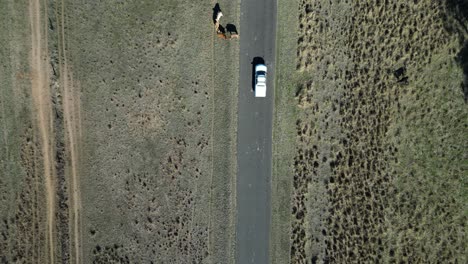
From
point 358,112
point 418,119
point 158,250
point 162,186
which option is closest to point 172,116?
point 162,186

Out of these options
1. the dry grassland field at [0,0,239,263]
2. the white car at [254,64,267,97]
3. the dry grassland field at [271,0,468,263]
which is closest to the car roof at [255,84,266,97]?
the white car at [254,64,267,97]

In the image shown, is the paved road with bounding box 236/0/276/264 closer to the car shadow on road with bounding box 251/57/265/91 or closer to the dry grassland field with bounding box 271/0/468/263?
the car shadow on road with bounding box 251/57/265/91

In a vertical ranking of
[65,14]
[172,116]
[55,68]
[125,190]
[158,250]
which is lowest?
[158,250]

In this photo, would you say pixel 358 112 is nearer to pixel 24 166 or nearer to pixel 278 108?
pixel 278 108

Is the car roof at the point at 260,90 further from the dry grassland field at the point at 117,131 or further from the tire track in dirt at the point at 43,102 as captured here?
the tire track in dirt at the point at 43,102

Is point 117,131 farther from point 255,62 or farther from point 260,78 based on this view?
point 255,62

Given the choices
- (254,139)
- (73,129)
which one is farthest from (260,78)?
(73,129)
